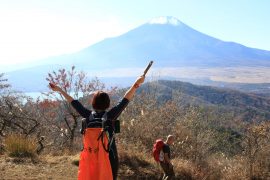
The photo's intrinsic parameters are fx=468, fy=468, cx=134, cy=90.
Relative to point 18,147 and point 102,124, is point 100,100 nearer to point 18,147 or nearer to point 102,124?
point 102,124

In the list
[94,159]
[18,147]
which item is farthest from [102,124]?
[18,147]

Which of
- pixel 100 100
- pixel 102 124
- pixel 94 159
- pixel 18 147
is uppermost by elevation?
pixel 100 100

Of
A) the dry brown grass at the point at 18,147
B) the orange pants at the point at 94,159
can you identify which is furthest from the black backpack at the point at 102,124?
the dry brown grass at the point at 18,147

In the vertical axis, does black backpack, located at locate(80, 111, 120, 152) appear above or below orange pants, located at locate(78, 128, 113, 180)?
above

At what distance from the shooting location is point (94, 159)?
16.3 ft

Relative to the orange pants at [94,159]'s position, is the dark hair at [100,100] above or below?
above

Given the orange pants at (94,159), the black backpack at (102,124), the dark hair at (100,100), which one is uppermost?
the dark hair at (100,100)

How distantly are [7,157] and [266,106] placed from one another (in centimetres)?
7045

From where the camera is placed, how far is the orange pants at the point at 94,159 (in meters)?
4.95

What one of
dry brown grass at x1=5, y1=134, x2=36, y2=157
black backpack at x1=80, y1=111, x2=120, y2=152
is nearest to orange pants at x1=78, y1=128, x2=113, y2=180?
black backpack at x1=80, y1=111, x2=120, y2=152

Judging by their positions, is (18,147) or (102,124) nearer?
(102,124)

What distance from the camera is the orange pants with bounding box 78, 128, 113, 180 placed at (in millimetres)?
4953

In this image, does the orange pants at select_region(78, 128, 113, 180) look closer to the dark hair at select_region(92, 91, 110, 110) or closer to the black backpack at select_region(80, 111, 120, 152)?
the black backpack at select_region(80, 111, 120, 152)

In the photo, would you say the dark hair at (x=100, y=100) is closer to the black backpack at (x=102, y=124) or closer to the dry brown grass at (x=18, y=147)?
the black backpack at (x=102, y=124)
